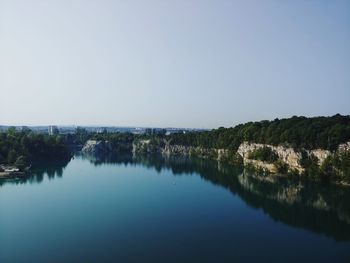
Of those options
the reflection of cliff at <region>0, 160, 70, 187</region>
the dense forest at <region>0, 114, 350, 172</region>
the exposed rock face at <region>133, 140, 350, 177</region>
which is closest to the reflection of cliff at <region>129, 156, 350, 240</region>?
the exposed rock face at <region>133, 140, 350, 177</region>

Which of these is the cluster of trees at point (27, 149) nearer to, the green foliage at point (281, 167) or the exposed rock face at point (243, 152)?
the exposed rock face at point (243, 152)

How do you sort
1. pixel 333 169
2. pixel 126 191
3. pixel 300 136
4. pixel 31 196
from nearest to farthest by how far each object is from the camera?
pixel 31 196, pixel 126 191, pixel 333 169, pixel 300 136

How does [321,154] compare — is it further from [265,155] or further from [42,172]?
[42,172]

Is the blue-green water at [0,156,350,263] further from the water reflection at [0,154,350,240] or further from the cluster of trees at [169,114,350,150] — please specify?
the cluster of trees at [169,114,350,150]

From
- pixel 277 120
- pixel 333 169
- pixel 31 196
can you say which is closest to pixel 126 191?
pixel 31 196

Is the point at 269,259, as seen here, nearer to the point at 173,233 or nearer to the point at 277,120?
the point at 173,233

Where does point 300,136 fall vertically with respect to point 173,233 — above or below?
above
